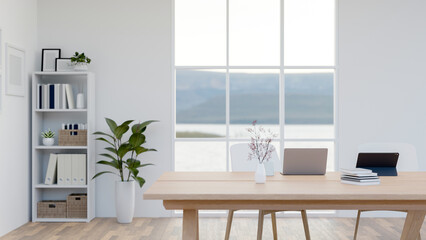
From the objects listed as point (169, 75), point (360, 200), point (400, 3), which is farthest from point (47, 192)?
point (400, 3)

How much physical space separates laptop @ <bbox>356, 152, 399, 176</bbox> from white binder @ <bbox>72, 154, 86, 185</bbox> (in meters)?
3.10

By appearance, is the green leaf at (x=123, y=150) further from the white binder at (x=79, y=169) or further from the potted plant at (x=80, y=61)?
the potted plant at (x=80, y=61)

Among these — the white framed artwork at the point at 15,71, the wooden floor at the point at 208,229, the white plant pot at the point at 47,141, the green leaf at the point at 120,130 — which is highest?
the white framed artwork at the point at 15,71

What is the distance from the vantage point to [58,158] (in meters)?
5.22

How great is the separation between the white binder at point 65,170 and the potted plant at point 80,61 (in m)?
1.00

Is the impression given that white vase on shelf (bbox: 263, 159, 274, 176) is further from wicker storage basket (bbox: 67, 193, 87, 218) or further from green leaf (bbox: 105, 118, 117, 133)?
wicker storage basket (bbox: 67, 193, 87, 218)

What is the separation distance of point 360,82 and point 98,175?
10.7ft

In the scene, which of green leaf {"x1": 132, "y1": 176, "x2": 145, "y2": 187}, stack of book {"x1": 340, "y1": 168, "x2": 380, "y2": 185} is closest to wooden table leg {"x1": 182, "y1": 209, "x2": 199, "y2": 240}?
stack of book {"x1": 340, "y1": 168, "x2": 380, "y2": 185}

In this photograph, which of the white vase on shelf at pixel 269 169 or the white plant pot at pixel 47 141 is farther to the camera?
the white plant pot at pixel 47 141

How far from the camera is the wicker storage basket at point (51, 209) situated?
5195 mm

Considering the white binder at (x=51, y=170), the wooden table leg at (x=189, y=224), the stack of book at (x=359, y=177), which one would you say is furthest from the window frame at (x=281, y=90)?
the wooden table leg at (x=189, y=224)

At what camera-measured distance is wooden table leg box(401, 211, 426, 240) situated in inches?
128

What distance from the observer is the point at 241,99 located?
263 inches

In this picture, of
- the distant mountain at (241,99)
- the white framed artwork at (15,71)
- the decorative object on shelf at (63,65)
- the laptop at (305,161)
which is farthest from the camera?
the distant mountain at (241,99)
